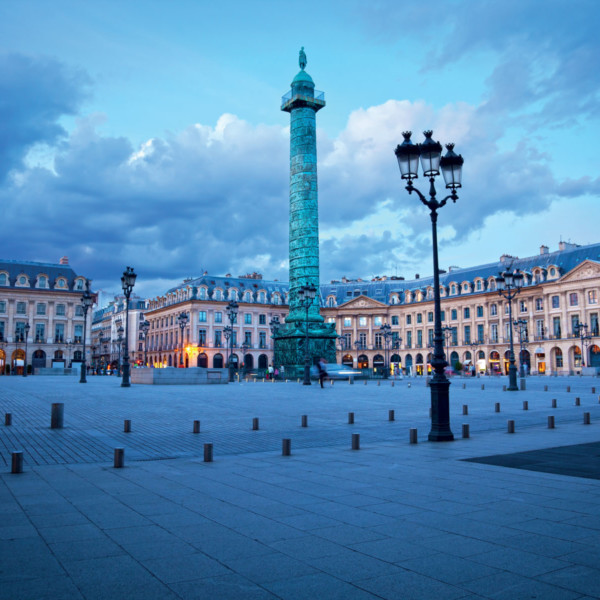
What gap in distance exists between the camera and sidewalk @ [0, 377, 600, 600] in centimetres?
412

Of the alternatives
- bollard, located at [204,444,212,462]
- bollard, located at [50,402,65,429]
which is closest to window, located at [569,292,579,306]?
bollard, located at [50,402,65,429]

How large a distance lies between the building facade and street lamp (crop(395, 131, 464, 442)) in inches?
3086

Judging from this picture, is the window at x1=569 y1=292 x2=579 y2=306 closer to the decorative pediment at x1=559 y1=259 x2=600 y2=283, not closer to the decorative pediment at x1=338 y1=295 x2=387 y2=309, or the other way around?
the decorative pediment at x1=559 y1=259 x2=600 y2=283

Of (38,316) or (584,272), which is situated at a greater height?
(584,272)

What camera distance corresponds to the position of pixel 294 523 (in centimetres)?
568

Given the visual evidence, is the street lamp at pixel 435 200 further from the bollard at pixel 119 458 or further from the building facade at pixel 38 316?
the building facade at pixel 38 316

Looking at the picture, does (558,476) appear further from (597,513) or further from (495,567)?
(495,567)

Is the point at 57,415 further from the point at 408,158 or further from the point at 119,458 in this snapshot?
the point at 408,158

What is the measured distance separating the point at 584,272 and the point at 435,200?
225ft

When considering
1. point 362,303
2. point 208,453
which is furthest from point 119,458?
point 362,303

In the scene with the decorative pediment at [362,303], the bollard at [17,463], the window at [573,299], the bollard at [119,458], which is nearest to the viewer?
the bollard at [17,463]

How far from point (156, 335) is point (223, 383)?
69220 mm

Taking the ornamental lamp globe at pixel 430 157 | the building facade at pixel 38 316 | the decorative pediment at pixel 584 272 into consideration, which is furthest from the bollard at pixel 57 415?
the building facade at pixel 38 316

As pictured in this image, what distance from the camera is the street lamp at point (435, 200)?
1176 centimetres
